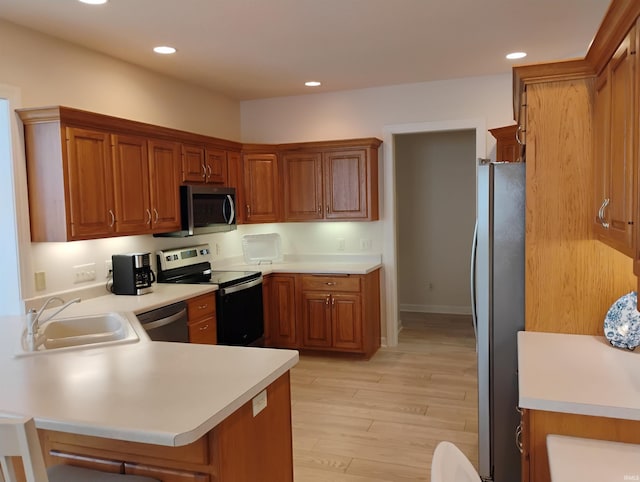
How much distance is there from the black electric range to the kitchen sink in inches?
50.5

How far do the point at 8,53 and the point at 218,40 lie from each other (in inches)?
51.2

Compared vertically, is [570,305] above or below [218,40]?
below

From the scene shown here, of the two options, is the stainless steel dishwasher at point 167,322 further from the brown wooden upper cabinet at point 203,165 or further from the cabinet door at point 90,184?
the brown wooden upper cabinet at point 203,165

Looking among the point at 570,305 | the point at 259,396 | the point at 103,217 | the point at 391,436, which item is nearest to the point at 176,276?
the point at 103,217

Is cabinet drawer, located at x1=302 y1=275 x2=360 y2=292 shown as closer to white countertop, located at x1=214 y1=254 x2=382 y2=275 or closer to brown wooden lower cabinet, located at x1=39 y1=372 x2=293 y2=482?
white countertop, located at x1=214 y1=254 x2=382 y2=275

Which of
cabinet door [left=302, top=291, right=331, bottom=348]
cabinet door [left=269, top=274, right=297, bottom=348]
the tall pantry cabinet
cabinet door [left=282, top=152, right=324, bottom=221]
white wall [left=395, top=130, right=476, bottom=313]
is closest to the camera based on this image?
the tall pantry cabinet

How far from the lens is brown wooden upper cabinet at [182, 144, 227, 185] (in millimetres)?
4215

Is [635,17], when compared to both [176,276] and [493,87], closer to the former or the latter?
[493,87]

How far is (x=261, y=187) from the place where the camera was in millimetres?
5246

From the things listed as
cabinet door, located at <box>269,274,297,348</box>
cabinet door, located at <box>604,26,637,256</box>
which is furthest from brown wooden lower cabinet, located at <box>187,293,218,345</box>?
cabinet door, located at <box>604,26,637,256</box>

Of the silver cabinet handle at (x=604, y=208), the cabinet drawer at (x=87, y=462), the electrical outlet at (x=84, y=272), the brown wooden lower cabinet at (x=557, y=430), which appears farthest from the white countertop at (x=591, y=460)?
the electrical outlet at (x=84, y=272)

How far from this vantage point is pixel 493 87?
15.8ft

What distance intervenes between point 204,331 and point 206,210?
43.4 inches

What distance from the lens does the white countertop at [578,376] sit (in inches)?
65.9
